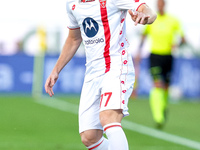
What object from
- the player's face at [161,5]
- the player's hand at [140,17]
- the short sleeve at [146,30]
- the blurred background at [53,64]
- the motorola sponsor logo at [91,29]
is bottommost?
the blurred background at [53,64]

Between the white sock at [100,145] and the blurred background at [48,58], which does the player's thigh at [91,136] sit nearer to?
the white sock at [100,145]

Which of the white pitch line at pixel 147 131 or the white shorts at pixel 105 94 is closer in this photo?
the white shorts at pixel 105 94

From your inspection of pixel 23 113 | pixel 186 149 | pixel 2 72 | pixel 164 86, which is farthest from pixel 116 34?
pixel 2 72

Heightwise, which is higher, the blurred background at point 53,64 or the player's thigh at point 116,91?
the player's thigh at point 116,91

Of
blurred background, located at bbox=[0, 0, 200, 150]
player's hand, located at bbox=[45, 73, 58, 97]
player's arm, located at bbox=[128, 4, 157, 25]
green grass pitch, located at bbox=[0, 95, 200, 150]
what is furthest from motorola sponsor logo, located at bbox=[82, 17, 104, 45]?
blurred background, located at bbox=[0, 0, 200, 150]

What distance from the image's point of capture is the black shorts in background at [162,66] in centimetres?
1268

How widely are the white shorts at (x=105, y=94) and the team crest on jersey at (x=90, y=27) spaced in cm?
40

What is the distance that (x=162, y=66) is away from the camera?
12.8 metres

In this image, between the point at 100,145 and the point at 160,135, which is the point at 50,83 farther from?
the point at 160,135

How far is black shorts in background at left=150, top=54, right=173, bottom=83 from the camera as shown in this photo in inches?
499

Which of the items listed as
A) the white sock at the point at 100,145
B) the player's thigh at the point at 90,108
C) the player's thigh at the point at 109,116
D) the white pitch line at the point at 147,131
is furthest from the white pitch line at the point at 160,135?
the player's thigh at the point at 109,116

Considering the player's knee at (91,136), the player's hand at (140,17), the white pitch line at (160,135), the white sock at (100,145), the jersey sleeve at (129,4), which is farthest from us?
the white pitch line at (160,135)

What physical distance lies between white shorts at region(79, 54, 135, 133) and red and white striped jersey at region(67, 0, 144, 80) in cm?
9

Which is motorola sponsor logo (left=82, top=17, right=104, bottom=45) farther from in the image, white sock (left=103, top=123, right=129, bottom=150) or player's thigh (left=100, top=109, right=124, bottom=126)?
white sock (left=103, top=123, right=129, bottom=150)
